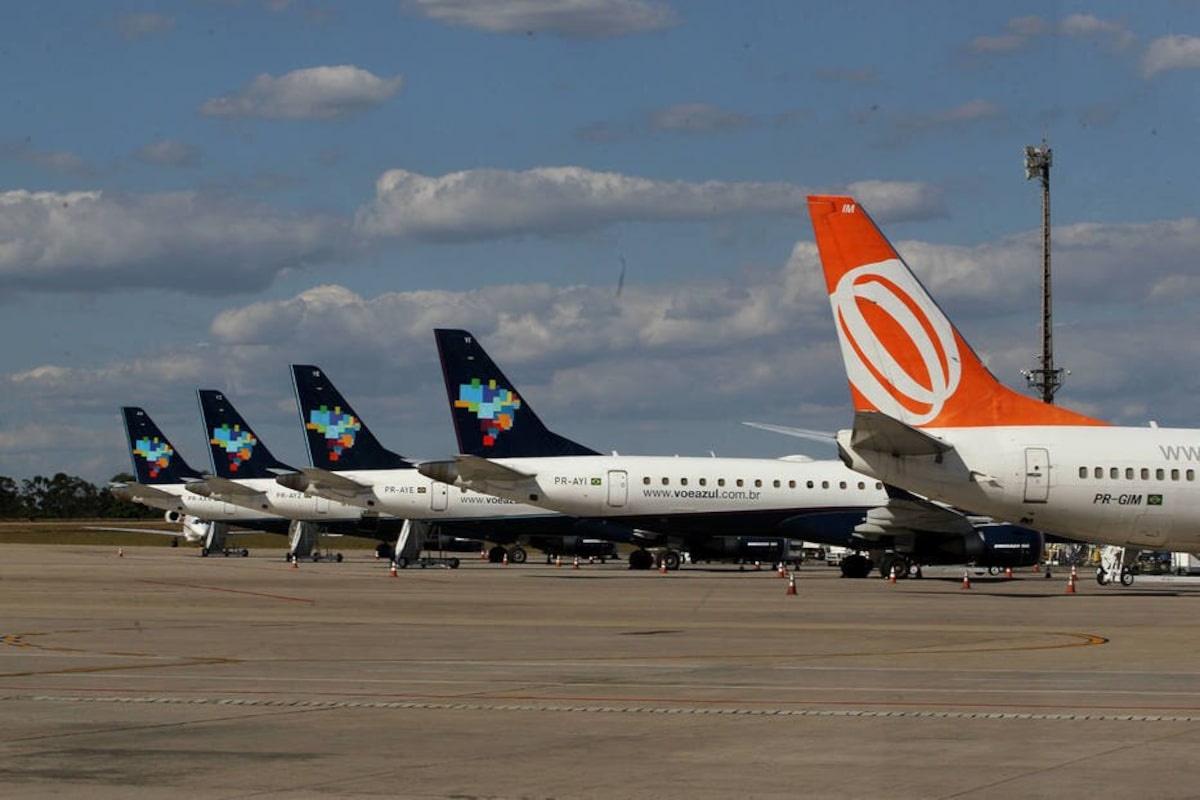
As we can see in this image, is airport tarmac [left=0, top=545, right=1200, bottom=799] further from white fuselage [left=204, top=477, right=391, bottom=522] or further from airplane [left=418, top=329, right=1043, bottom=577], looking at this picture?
white fuselage [left=204, top=477, right=391, bottom=522]

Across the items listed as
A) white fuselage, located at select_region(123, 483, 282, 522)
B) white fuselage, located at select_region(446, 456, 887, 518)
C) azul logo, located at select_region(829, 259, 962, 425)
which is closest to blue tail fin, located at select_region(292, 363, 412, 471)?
white fuselage, located at select_region(123, 483, 282, 522)

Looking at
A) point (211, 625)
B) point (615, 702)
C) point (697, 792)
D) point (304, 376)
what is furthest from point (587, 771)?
point (304, 376)

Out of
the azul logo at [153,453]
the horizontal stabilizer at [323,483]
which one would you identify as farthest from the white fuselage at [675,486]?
the azul logo at [153,453]

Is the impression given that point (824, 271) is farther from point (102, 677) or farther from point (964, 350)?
point (102, 677)

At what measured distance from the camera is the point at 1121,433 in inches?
1716

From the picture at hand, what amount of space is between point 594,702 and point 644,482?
44.7 meters

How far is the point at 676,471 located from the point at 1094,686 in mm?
43701

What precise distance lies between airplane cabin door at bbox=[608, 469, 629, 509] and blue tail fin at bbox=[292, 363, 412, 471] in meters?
20.9

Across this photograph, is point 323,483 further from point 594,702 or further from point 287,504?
point 594,702

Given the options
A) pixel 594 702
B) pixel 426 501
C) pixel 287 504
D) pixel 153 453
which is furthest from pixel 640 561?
pixel 594 702

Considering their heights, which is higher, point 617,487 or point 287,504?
point 617,487

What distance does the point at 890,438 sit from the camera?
131ft

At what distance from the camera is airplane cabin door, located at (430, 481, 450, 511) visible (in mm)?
73875

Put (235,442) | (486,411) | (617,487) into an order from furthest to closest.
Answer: (235,442), (486,411), (617,487)
